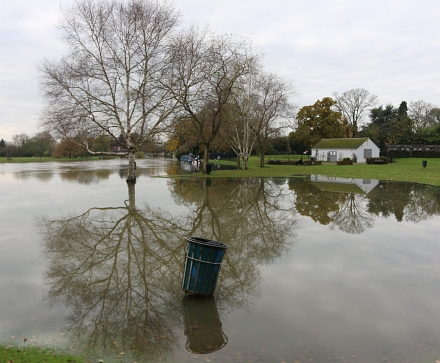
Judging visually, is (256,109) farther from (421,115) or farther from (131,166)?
(421,115)

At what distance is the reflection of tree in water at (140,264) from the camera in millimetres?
5293

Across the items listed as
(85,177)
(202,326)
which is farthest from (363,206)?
(85,177)

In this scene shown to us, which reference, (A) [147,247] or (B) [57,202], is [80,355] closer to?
(A) [147,247]

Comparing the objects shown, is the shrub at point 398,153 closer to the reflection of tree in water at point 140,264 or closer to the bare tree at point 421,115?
the bare tree at point 421,115

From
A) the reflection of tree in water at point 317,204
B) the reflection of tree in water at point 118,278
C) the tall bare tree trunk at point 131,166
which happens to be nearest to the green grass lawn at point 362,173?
the tall bare tree trunk at point 131,166

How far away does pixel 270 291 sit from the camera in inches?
260

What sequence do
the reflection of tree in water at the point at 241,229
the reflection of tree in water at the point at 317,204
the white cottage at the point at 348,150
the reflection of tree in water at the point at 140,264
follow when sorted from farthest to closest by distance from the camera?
the white cottage at the point at 348,150 → the reflection of tree in water at the point at 317,204 → the reflection of tree in water at the point at 241,229 → the reflection of tree in water at the point at 140,264

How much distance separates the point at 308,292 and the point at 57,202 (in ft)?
47.2

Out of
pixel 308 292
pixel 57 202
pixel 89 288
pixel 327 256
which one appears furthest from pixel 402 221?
pixel 57 202

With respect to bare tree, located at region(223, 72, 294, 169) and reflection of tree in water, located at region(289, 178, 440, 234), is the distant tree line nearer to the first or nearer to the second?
bare tree, located at region(223, 72, 294, 169)

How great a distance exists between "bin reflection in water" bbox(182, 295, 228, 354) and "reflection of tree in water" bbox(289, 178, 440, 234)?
22.3 ft

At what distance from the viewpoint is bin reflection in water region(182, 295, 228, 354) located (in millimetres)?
4844

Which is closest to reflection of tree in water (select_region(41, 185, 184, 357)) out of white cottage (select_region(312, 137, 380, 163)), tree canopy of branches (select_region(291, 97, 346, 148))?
white cottage (select_region(312, 137, 380, 163))

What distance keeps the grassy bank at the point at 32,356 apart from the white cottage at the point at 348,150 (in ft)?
197
